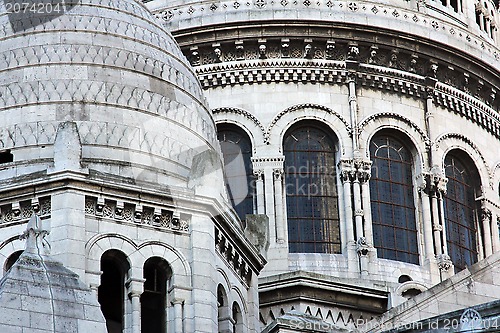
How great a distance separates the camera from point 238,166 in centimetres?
6206

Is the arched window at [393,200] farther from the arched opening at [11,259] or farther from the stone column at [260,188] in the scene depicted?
the arched opening at [11,259]

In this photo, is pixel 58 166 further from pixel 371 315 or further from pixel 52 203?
pixel 371 315

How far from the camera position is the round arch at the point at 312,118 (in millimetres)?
62594

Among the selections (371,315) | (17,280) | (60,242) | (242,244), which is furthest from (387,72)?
(17,280)

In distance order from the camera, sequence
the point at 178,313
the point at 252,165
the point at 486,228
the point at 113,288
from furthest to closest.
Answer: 1. the point at 486,228
2. the point at 252,165
3. the point at 113,288
4. the point at 178,313

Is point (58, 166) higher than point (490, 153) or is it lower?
lower

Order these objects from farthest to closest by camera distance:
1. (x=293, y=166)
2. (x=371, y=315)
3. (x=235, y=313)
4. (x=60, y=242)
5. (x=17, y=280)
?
(x=293, y=166)
(x=371, y=315)
(x=235, y=313)
(x=60, y=242)
(x=17, y=280)

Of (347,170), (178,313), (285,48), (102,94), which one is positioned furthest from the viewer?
(285,48)

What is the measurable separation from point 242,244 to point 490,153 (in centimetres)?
1995

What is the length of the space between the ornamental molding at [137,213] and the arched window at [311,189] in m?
15.4

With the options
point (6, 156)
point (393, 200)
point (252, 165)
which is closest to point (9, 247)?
point (6, 156)

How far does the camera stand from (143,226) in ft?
149

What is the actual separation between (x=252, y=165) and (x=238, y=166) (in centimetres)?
43

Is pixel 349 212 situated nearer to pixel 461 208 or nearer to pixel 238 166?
pixel 238 166
